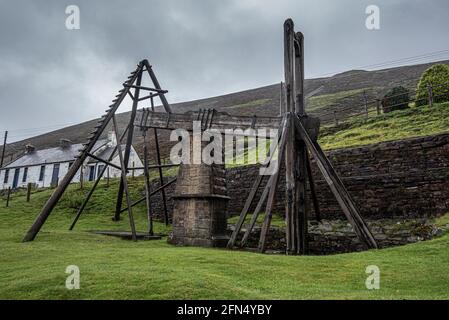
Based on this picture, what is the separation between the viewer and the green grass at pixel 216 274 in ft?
16.5

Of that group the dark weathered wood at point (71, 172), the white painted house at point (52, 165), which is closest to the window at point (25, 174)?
the white painted house at point (52, 165)

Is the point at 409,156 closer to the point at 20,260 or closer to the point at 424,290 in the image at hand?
the point at 424,290

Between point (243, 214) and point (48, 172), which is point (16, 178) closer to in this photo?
point (48, 172)

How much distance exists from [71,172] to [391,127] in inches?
596

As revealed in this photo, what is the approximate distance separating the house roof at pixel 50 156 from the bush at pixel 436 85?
27549 mm

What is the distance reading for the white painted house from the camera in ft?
117

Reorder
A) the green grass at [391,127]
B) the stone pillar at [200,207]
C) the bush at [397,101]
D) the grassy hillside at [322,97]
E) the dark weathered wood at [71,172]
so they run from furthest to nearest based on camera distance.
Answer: the grassy hillside at [322,97] < the bush at [397,101] < the green grass at [391,127] < the stone pillar at [200,207] < the dark weathered wood at [71,172]

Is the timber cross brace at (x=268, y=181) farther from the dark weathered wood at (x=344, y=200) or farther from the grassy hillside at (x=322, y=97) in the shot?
the grassy hillside at (x=322, y=97)

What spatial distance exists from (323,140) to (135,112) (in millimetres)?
12350

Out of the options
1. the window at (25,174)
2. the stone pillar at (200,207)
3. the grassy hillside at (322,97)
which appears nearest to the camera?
the stone pillar at (200,207)

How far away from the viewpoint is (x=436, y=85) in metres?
21.8
